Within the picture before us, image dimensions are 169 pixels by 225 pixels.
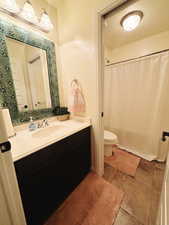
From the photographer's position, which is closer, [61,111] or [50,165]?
[50,165]

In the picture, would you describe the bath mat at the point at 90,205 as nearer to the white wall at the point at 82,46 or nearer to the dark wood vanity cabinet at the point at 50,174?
the dark wood vanity cabinet at the point at 50,174

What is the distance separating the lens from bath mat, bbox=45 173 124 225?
97 centimetres

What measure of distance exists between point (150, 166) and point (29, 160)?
1810 millimetres

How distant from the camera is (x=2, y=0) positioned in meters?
0.93

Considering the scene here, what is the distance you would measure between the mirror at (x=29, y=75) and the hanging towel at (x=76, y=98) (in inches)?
13.7

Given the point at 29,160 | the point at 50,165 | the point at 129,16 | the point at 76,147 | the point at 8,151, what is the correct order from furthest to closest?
1. the point at 129,16
2. the point at 76,147
3. the point at 50,165
4. the point at 29,160
5. the point at 8,151

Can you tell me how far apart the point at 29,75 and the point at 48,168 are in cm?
109

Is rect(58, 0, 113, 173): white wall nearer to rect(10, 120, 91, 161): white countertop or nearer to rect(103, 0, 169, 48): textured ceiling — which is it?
rect(103, 0, 169, 48): textured ceiling

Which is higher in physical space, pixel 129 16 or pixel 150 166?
pixel 129 16

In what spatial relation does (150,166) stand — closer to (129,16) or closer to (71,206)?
(71,206)

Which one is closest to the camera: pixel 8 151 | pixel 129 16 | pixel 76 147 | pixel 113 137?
pixel 8 151

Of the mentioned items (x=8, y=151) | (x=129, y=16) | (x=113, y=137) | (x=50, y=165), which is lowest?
(x=113, y=137)

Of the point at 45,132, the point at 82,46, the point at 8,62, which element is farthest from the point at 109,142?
the point at 8,62

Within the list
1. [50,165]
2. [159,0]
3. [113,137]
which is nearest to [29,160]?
[50,165]
